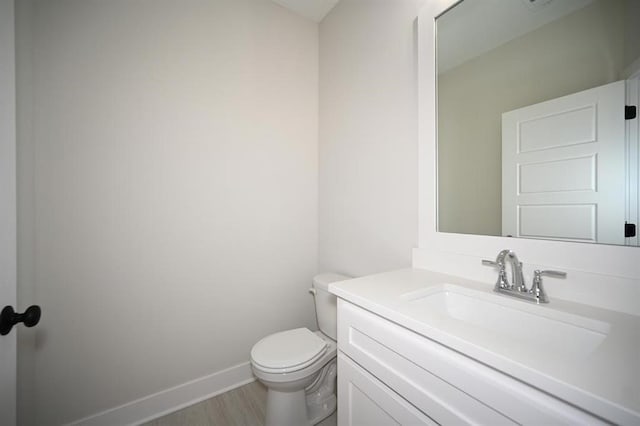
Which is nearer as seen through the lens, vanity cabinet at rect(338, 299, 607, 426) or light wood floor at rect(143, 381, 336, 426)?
vanity cabinet at rect(338, 299, 607, 426)

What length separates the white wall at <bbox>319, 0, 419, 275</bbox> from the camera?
1.34 meters

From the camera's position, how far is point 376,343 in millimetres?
824

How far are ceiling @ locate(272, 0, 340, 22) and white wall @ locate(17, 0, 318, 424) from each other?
2.1 inches

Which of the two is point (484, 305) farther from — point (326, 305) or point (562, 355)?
point (326, 305)

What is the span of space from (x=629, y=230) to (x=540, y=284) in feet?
0.89

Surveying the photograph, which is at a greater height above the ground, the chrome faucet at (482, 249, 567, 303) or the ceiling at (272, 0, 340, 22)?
the ceiling at (272, 0, 340, 22)

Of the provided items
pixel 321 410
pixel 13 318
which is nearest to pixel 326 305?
pixel 321 410

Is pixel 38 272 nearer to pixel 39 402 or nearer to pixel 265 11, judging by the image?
pixel 39 402

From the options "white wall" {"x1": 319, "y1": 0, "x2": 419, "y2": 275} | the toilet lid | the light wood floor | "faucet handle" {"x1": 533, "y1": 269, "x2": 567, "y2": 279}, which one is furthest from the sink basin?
the light wood floor

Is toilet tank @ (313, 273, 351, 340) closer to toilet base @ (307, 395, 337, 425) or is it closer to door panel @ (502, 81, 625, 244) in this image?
toilet base @ (307, 395, 337, 425)

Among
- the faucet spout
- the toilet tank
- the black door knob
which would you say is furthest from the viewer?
the toilet tank

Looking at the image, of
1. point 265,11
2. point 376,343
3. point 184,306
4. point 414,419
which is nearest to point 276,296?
point 184,306

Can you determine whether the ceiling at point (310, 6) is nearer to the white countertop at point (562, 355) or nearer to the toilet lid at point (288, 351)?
the white countertop at point (562, 355)

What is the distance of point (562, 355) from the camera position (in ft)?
1.86
